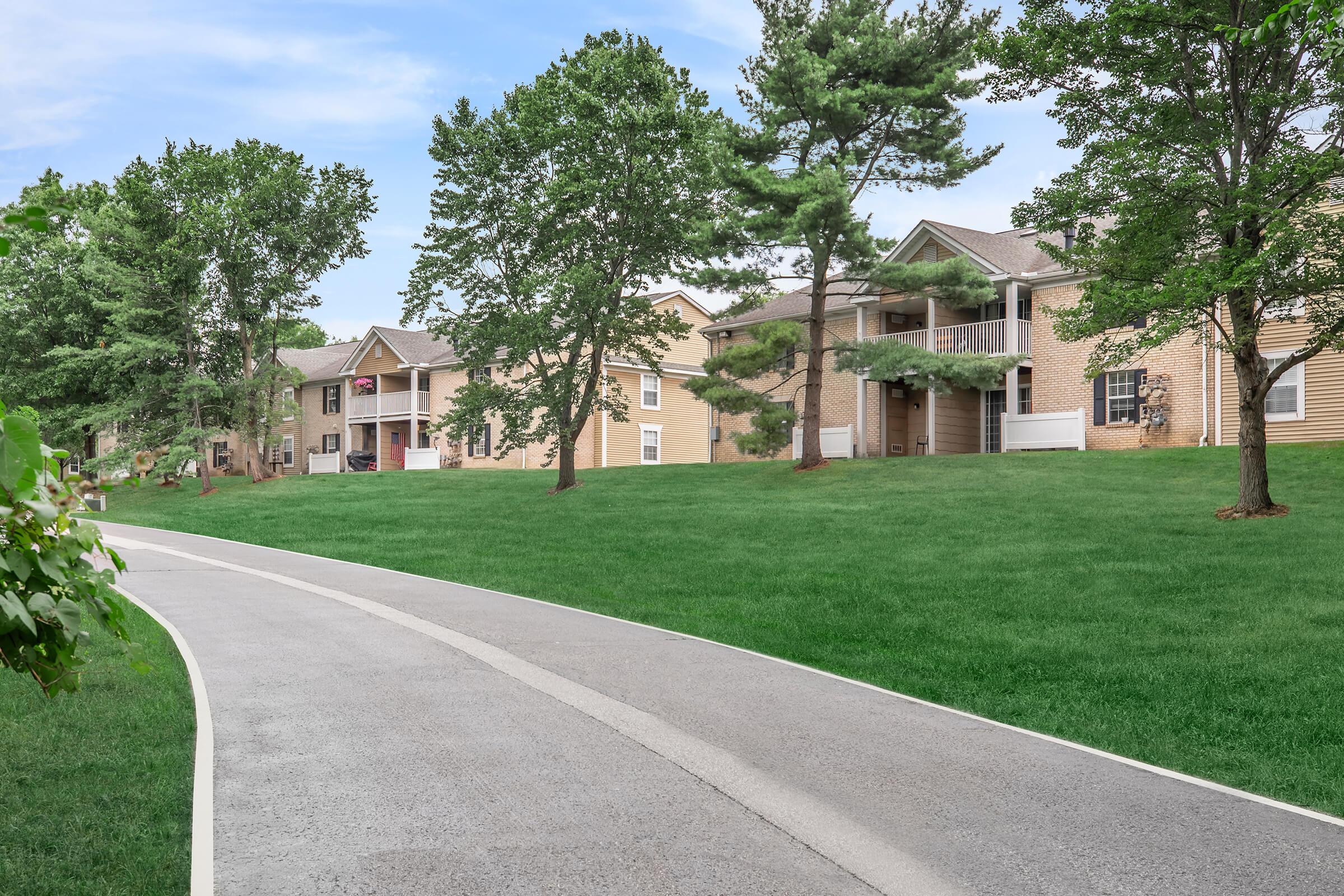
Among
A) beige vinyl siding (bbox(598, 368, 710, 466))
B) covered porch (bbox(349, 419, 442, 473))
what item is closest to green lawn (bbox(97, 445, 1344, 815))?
beige vinyl siding (bbox(598, 368, 710, 466))

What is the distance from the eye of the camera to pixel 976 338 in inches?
1204

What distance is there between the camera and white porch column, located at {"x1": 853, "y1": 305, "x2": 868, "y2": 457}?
33.1m

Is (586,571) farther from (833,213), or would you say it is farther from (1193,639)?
(833,213)

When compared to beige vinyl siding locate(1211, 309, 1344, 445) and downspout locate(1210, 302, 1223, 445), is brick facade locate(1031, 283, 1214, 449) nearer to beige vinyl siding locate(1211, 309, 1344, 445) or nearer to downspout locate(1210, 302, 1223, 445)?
downspout locate(1210, 302, 1223, 445)

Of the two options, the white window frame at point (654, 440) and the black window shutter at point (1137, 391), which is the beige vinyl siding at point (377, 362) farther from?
the black window shutter at point (1137, 391)

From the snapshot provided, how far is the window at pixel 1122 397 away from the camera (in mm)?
28672

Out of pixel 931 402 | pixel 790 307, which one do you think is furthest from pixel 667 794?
pixel 790 307

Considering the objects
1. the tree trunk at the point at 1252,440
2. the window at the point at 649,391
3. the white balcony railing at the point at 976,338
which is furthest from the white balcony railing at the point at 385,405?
the tree trunk at the point at 1252,440

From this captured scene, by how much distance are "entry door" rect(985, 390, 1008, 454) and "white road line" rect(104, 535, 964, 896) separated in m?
26.1

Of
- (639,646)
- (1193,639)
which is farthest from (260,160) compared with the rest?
(1193,639)

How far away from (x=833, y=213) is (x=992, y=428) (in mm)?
11144

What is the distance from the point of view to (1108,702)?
8828 mm

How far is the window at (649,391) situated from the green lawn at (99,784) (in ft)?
117

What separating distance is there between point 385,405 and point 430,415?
2.46 metres
